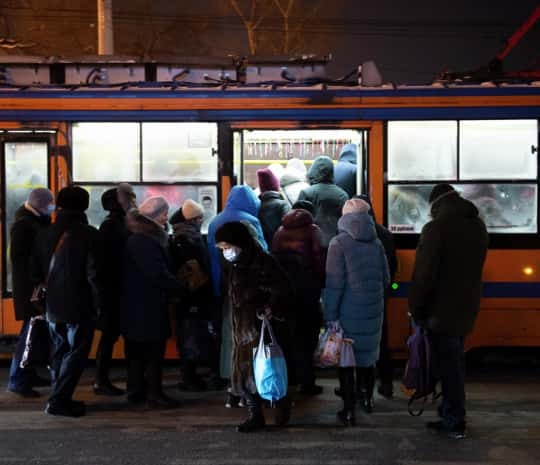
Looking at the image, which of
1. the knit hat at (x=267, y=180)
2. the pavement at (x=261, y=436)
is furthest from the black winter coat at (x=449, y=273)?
the knit hat at (x=267, y=180)

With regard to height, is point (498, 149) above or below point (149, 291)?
above

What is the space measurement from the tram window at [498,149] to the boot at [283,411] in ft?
10.0

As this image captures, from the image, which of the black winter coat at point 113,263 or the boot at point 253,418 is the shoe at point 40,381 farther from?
the boot at point 253,418

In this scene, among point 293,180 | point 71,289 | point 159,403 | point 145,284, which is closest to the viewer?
point 71,289

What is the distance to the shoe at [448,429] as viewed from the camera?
6.09 meters

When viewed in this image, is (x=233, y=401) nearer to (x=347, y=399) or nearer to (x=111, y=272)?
(x=347, y=399)

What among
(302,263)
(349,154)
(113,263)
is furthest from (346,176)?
(113,263)

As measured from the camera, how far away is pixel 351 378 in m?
6.40

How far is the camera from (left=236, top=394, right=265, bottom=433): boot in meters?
6.25

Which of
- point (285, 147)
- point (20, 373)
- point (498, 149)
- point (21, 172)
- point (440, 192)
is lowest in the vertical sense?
point (20, 373)

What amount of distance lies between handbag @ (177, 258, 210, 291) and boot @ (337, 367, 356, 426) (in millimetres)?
1589

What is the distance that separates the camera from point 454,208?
609 centimetres

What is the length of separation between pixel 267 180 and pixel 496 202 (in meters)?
2.25

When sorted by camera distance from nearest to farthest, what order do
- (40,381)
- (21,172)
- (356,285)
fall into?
(356,285) → (40,381) → (21,172)
